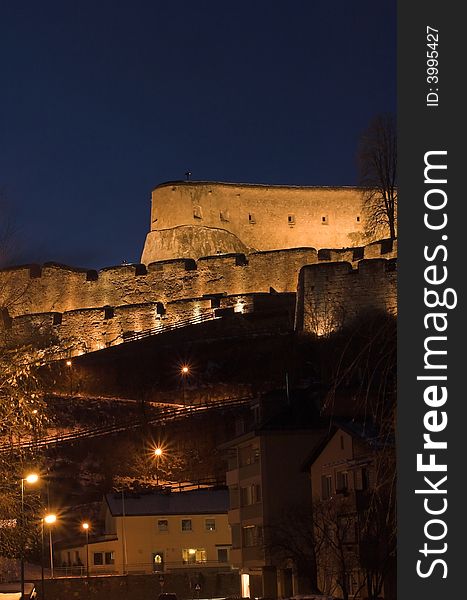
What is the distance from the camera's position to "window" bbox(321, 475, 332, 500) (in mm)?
34219

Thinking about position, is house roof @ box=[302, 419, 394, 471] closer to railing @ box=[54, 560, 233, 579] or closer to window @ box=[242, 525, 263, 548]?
window @ box=[242, 525, 263, 548]

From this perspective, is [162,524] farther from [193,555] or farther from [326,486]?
[326,486]

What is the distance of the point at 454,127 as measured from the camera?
937cm

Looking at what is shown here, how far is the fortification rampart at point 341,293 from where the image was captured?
66375 mm

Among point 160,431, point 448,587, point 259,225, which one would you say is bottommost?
point 448,587

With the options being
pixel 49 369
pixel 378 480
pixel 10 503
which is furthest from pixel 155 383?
pixel 378 480

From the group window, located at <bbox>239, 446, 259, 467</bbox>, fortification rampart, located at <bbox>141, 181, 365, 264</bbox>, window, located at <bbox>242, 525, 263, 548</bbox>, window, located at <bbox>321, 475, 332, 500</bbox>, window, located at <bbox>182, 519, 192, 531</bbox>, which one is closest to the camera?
window, located at <bbox>321, 475, 332, 500</bbox>

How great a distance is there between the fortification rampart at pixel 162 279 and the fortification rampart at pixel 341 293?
4.88 meters

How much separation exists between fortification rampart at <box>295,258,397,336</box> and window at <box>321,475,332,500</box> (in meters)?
31.2

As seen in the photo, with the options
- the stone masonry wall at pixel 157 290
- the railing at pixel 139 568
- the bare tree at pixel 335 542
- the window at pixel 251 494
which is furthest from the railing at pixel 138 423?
the bare tree at pixel 335 542

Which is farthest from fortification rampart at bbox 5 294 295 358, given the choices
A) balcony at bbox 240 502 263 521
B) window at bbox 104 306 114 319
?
balcony at bbox 240 502 263 521

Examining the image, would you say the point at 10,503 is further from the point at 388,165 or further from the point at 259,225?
the point at 259,225

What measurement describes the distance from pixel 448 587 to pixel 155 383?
57814 millimetres

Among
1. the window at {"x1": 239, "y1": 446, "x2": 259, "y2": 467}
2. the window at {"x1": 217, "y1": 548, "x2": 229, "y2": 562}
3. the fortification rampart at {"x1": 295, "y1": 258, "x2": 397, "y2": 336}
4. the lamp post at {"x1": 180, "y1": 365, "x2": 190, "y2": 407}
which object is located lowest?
the window at {"x1": 217, "y1": 548, "x2": 229, "y2": 562}
